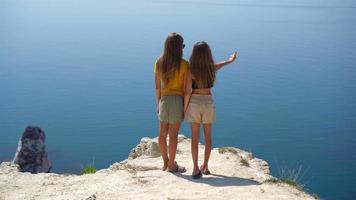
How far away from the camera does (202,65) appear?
803 centimetres

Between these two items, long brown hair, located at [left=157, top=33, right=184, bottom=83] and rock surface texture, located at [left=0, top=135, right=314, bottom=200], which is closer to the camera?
rock surface texture, located at [left=0, top=135, right=314, bottom=200]

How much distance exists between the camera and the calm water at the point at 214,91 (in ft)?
93.0

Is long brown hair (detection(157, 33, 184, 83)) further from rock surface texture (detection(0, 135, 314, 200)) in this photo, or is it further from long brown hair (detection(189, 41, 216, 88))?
rock surface texture (detection(0, 135, 314, 200))

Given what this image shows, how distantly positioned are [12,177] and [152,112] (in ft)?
75.9

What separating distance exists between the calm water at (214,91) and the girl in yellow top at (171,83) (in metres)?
13.5

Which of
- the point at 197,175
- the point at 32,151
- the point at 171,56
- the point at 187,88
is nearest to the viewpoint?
the point at 171,56

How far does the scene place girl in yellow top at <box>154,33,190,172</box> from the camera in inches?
316

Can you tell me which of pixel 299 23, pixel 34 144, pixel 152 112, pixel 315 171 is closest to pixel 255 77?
pixel 152 112

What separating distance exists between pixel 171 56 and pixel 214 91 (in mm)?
28502

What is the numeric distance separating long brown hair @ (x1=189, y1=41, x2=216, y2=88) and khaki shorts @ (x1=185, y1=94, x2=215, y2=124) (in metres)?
0.21

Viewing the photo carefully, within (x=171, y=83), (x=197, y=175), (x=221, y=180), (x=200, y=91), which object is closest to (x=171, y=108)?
(x=171, y=83)

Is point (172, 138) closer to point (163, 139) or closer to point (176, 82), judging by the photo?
point (163, 139)

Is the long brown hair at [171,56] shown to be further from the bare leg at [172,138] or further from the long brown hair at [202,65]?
the bare leg at [172,138]

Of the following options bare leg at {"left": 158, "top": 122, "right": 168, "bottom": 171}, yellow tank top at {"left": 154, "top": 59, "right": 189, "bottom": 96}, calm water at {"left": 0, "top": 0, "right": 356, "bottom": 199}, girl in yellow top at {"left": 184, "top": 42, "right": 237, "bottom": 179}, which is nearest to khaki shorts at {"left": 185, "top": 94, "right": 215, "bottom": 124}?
girl in yellow top at {"left": 184, "top": 42, "right": 237, "bottom": 179}
